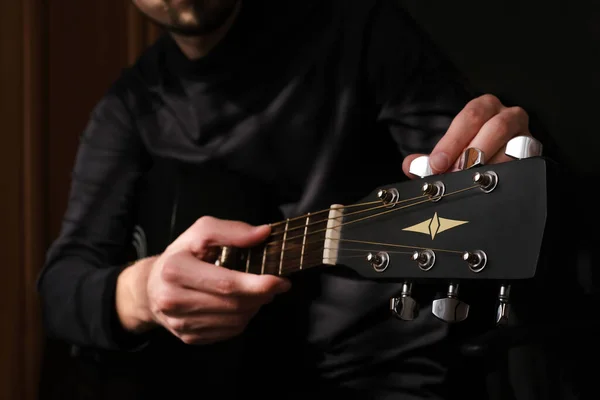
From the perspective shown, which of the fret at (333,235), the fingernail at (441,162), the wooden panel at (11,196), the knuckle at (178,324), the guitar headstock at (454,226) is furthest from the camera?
the wooden panel at (11,196)

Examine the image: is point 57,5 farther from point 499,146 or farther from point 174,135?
point 499,146

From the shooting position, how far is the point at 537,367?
872 millimetres

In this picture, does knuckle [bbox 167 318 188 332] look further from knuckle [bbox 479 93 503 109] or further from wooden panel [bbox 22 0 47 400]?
wooden panel [bbox 22 0 47 400]

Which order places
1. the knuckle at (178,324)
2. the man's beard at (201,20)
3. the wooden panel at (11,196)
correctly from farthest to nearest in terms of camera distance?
the wooden panel at (11,196)
the man's beard at (201,20)
the knuckle at (178,324)

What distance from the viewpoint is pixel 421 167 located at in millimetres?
689

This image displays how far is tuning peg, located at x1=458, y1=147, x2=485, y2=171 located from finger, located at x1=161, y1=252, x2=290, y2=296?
0.28 metres

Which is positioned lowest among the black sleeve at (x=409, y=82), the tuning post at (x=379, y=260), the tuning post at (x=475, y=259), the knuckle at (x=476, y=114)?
the tuning post at (x=475, y=259)

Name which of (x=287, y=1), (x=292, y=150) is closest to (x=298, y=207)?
(x=292, y=150)

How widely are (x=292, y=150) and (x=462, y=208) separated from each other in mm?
431

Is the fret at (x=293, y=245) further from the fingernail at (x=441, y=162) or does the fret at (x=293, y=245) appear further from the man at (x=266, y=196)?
the fingernail at (x=441, y=162)

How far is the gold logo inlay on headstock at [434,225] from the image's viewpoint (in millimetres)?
642

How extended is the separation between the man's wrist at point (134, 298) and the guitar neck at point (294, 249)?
0.14 m

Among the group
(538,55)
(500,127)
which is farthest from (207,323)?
(538,55)

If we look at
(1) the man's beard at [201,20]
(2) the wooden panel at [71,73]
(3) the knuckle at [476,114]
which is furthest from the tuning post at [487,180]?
(2) the wooden panel at [71,73]
